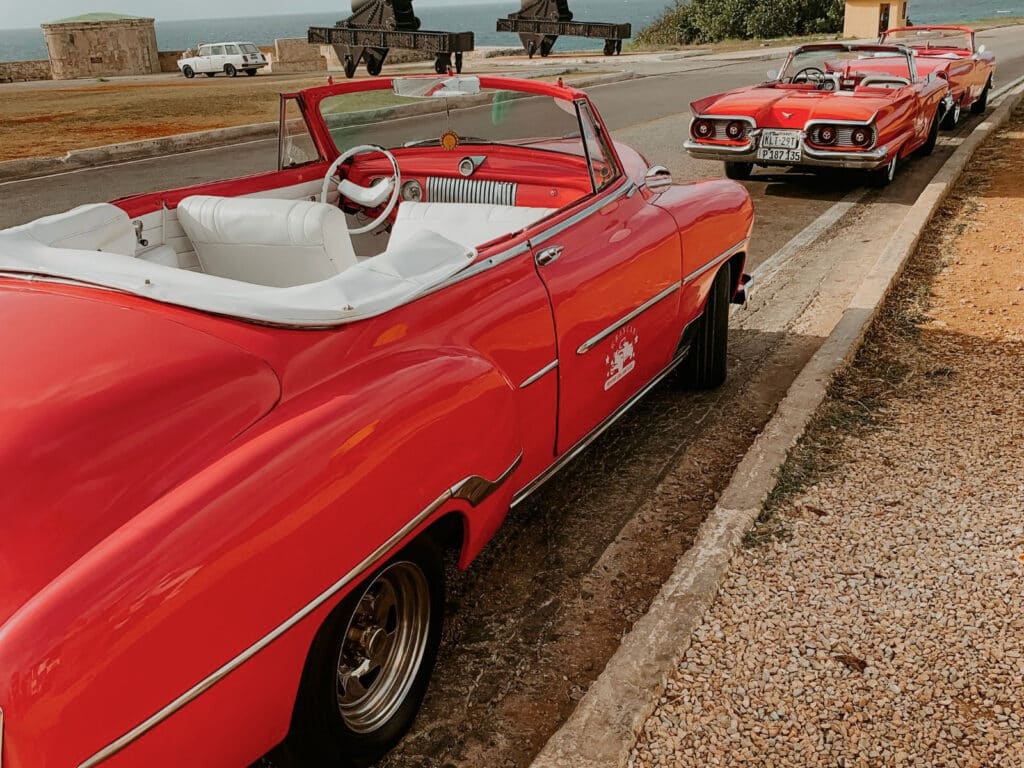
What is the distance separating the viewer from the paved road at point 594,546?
97.0 inches

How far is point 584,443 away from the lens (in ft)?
10.5

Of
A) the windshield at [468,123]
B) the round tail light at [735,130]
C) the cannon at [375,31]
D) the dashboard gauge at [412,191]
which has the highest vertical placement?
the cannon at [375,31]

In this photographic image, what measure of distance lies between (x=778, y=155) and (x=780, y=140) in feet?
0.42

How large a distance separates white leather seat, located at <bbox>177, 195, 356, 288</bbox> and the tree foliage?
52.7 metres

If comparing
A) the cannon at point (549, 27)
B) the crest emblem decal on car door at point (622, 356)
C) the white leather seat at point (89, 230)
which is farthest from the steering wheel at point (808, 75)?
the white leather seat at point (89, 230)

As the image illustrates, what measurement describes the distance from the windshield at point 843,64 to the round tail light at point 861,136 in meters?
1.61

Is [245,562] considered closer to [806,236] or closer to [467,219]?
[467,219]

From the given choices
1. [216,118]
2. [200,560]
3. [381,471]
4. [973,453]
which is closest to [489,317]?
[381,471]

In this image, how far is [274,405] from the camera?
2.08 m

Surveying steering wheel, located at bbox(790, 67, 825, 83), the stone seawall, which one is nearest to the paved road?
steering wheel, located at bbox(790, 67, 825, 83)

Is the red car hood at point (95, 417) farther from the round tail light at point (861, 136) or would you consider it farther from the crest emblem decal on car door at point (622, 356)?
the round tail light at point (861, 136)

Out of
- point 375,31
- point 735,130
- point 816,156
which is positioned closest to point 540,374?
point 816,156

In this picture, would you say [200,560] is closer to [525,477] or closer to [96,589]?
[96,589]

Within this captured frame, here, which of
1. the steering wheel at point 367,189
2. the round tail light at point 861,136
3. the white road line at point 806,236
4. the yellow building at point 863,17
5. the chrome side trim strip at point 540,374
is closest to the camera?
the chrome side trim strip at point 540,374
